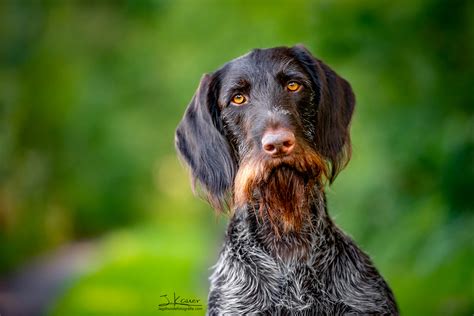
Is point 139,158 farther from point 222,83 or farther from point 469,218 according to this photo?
point 222,83

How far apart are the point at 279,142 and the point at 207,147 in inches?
21.8

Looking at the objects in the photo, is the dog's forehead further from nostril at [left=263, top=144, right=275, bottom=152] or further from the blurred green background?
the blurred green background

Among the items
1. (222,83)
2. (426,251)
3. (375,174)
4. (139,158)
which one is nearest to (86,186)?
(139,158)

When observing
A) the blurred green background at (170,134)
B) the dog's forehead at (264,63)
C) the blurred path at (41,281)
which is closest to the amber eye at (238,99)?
the dog's forehead at (264,63)

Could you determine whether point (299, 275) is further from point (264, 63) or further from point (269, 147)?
point (264, 63)

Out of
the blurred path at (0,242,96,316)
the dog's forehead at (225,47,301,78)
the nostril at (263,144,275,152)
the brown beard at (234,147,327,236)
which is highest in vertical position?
the blurred path at (0,242,96,316)

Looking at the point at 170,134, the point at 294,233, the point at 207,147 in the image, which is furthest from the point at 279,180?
the point at 170,134

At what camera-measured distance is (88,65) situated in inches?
853

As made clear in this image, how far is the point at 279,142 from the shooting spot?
12.0ft

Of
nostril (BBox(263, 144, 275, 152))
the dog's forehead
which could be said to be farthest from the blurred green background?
nostril (BBox(263, 144, 275, 152))

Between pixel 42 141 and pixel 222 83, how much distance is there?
1385 centimetres

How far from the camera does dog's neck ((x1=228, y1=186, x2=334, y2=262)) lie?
3996mm

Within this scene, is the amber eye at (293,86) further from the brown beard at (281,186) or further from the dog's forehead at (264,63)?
the brown beard at (281,186)

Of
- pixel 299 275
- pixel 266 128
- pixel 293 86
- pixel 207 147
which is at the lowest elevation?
pixel 299 275
